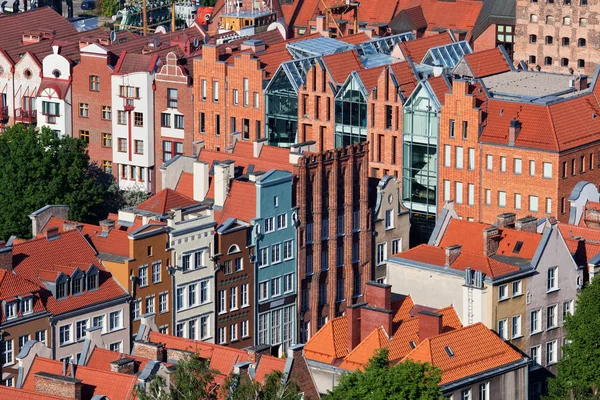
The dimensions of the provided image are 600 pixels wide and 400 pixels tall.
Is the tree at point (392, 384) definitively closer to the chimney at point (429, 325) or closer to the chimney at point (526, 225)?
the chimney at point (429, 325)

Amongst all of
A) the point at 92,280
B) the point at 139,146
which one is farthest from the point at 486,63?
the point at 92,280

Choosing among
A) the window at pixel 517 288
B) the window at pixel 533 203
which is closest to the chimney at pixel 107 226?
the window at pixel 517 288

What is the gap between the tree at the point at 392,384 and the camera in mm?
126125

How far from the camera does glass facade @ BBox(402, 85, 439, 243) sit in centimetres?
18125

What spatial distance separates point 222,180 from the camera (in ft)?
522

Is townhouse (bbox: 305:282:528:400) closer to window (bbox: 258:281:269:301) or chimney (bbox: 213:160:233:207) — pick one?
Answer: window (bbox: 258:281:269:301)

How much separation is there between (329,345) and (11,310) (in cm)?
2045

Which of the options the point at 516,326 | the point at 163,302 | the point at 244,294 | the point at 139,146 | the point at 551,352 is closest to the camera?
the point at 516,326

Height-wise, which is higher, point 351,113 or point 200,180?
point 351,113

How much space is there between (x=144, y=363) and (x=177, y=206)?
100.0 ft

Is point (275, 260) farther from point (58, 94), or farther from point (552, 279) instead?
point (58, 94)

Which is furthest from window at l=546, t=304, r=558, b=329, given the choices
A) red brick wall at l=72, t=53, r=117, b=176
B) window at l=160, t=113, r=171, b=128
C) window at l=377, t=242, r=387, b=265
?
red brick wall at l=72, t=53, r=117, b=176

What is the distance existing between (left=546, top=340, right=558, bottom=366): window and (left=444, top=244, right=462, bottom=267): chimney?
9.30 metres

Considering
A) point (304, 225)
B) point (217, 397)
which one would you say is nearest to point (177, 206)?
point (304, 225)
